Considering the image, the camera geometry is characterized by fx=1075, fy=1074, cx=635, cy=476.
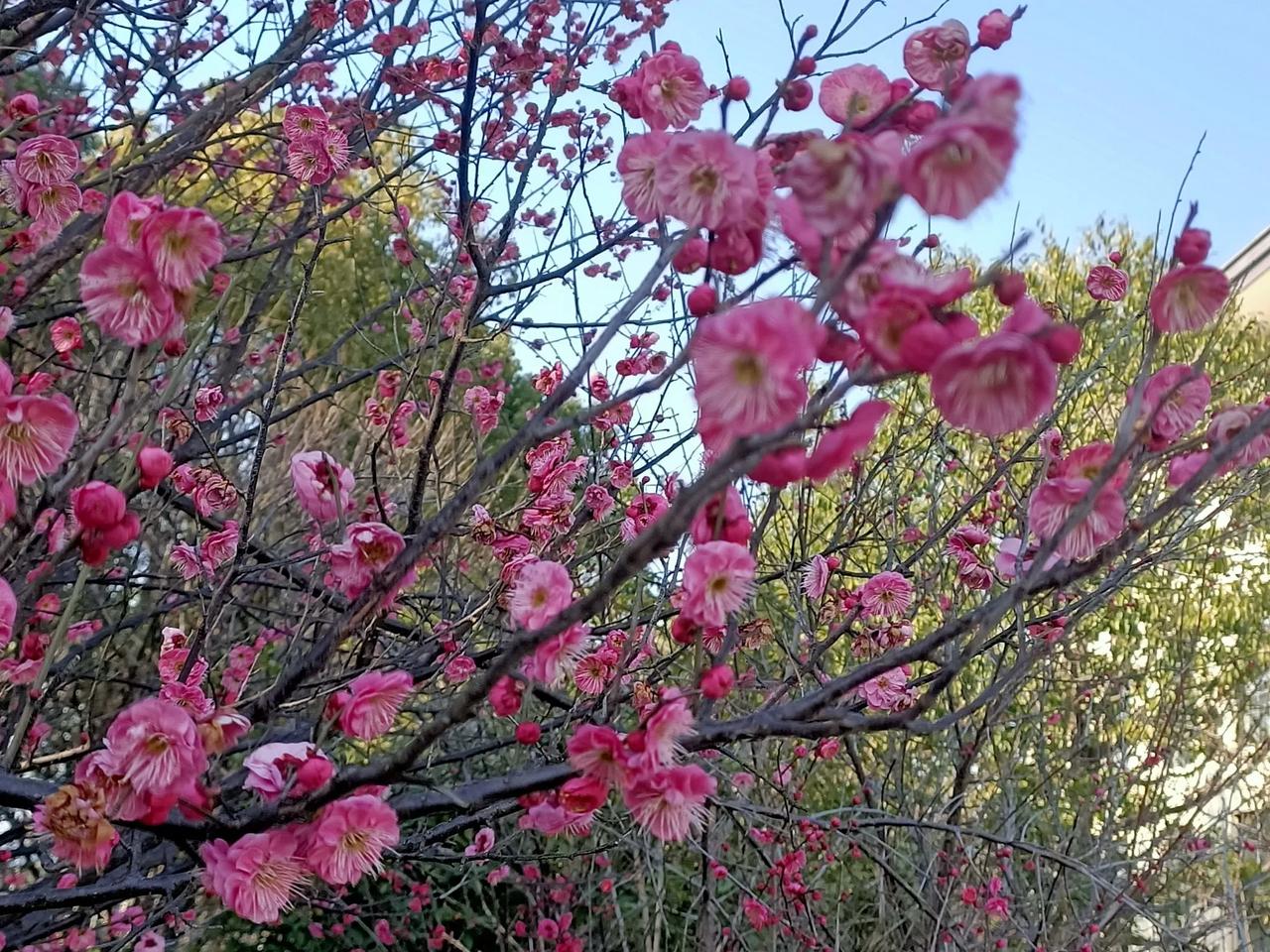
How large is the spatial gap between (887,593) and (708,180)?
62.3 inches

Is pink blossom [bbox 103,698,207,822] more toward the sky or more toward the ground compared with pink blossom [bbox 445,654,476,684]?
more toward the ground

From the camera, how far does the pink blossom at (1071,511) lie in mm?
1216

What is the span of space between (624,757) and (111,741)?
1.86ft

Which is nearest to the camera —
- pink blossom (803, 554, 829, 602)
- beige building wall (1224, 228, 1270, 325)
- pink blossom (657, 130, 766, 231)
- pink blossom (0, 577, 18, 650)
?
pink blossom (657, 130, 766, 231)

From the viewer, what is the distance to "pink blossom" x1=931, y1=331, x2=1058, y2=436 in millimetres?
823

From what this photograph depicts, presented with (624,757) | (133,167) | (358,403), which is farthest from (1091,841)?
(358,403)

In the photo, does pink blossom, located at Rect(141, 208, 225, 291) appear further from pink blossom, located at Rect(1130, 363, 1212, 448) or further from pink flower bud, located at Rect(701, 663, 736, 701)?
pink blossom, located at Rect(1130, 363, 1212, 448)

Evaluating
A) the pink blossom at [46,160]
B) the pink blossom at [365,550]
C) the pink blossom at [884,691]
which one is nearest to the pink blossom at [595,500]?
the pink blossom at [884,691]

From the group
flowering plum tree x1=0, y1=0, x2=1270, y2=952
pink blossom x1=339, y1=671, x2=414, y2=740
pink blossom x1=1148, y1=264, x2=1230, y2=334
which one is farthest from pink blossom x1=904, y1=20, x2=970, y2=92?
pink blossom x1=339, y1=671, x2=414, y2=740

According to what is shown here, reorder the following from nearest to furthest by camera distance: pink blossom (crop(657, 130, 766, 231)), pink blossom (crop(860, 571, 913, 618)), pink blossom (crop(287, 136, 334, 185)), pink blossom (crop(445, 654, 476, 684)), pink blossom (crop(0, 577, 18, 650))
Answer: pink blossom (crop(657, 130, 766, 231))
pink blossom (crop(0, 577, 18, 650))
pink blossom (crop(445, 654, 476, 684))
pink blossom (crop(860, 571, 913, 618))
pink blossom (crop(287, 136, 334, 185))

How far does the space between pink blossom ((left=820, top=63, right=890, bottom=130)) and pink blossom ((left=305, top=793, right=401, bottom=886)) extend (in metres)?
0.98

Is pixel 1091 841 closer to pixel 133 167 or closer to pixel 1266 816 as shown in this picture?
pixel 1266 816

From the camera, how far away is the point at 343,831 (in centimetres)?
124

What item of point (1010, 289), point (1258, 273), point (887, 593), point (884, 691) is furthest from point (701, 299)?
point (1258, 273)
